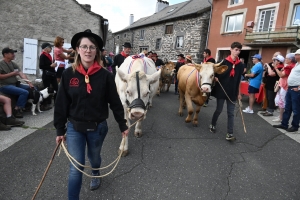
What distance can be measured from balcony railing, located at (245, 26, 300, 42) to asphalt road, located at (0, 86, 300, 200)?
10.7 meters

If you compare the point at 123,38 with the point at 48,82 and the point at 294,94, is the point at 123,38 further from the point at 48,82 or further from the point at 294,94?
the point at 294,94

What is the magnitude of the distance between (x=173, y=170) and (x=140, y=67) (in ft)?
6.27

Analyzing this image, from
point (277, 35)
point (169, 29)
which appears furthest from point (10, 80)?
point (169, 29)

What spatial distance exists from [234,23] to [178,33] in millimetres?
6301

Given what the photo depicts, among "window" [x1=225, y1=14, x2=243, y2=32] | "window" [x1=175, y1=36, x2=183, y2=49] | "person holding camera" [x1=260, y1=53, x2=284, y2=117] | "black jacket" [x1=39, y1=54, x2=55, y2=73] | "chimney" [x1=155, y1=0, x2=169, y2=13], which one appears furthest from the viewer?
"chimney" [x1=155, y1=0, x2=169, y2=13]

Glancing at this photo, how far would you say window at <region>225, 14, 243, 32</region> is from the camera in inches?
637

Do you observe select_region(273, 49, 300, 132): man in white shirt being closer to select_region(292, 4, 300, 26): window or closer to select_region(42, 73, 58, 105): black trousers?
select_region(42, 73, 58, 105): black trousers

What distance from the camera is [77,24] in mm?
11680

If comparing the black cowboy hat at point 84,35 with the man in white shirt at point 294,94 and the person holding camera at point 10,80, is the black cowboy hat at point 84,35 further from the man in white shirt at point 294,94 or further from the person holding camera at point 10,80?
the man in white shirt at point 294,94

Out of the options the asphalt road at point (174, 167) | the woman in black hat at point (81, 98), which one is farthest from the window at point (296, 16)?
the woman in black hat at point (81, 98)

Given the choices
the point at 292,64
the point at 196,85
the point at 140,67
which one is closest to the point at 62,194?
the point at 140,67

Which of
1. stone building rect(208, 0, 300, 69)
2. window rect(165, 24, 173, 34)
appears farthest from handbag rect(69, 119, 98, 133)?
window rect(165, 24, 173, 34)

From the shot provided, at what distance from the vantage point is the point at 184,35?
20.3 m

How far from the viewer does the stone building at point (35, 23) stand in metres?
10.2
